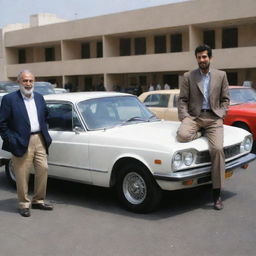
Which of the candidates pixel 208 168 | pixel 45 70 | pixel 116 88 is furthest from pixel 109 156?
pixel 45 70

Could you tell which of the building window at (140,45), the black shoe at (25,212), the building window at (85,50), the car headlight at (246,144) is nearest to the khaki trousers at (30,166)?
the black shoe at (25,212)

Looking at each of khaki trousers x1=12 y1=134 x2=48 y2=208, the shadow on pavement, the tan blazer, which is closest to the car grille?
the tan blazer

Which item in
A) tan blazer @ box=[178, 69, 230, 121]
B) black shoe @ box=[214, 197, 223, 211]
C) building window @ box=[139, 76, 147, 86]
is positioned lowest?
black shoe @ box=[214, 197, 223, 211]

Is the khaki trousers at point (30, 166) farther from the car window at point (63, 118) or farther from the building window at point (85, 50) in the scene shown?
the building window at point (85, 50)

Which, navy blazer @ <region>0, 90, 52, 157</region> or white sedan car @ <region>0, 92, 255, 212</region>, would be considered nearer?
white sedan car @ <region>0, 92, 255, 212</region>

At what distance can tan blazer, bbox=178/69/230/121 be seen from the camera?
18.5 feet

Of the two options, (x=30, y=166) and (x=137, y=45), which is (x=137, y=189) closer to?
(x=30, y=166)

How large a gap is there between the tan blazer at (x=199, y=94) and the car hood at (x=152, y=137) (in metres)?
0.34

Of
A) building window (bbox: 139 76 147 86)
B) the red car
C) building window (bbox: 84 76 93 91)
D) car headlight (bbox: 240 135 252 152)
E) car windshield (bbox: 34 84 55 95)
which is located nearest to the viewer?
car headlight (bbox: 240 135 252 152)

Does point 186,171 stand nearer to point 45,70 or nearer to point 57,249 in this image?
point 57,249

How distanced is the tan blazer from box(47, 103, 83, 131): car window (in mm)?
1479

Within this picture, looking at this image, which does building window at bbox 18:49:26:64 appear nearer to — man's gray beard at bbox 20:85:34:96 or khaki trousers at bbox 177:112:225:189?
man's gray beard at bbox 20:85:34:96

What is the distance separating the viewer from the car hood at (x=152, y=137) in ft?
17.0

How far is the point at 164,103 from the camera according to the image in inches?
444
